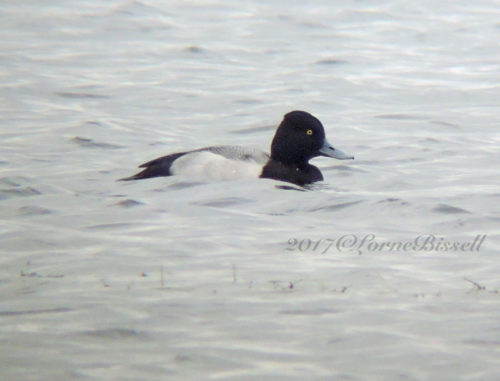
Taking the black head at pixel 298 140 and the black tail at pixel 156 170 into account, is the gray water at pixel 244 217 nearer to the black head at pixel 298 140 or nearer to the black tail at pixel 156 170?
the black tail at pixel 156 170

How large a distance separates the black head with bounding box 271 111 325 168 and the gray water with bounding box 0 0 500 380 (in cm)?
26

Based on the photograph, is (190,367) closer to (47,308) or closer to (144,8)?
(47,308)

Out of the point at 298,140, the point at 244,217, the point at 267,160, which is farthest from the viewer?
the point at 298,140

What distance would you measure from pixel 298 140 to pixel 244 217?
1929mm

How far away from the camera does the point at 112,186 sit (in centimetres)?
749

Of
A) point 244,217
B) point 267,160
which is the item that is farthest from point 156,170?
point 244,217

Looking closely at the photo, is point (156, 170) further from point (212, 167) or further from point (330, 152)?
point (330, 152)

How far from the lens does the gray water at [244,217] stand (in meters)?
3.94

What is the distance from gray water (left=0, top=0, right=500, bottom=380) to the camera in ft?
12.9

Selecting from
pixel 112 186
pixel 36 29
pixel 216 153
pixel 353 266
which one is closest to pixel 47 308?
pixel 353 266

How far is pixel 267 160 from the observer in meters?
8.12

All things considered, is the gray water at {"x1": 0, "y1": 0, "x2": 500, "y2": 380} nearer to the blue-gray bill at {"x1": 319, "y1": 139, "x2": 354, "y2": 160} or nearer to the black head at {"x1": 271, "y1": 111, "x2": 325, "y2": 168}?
the blue-gray bill at {"x1": 319, "y1": 139, "x2": 354, "y2": 160}

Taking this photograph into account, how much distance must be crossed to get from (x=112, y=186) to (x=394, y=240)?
2.36 metres

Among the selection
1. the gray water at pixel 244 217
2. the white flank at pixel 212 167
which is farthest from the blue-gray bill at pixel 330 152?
the white flank at pixel 212 167
